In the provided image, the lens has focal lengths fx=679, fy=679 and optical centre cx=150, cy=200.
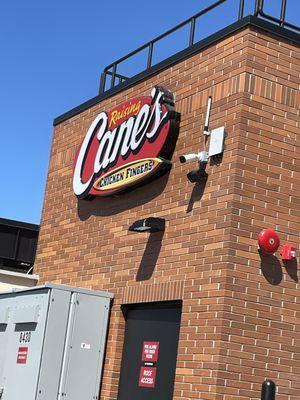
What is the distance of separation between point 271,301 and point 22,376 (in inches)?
128

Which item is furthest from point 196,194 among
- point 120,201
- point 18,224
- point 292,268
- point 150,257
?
point 18,224

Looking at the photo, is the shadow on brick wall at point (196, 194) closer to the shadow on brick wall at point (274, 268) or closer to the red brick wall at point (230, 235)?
the red brick wall at point (230, 235)

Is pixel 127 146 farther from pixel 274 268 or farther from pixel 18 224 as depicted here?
pixel 18 224

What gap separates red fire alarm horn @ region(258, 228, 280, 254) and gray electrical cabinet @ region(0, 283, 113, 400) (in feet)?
8.24

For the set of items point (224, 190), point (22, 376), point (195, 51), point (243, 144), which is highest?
point (195, 51)

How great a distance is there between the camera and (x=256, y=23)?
7492 mm

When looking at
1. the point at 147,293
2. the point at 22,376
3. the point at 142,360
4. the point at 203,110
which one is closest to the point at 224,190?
the point at 203,110

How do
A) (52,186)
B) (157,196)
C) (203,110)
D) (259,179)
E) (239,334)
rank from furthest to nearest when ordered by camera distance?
(52,186) < (157,196) < (203,110) < (259,179) < (239,334)

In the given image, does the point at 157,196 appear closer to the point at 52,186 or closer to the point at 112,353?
the point at 112,353

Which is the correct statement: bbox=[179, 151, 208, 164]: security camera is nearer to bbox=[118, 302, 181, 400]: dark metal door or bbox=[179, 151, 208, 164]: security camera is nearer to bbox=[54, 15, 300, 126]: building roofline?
bbox=[54, 15, 300, 126]: building roofline

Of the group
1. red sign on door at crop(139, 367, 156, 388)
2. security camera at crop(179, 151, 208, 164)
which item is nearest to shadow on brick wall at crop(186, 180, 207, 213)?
security camera at crop(179, 151, 208, 164)

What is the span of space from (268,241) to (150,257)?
1.75 metres

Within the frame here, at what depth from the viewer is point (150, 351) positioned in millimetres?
8055

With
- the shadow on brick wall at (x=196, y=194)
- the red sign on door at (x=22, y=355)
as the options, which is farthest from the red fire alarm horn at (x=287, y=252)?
the red sign on door at (x=22, y=355)
